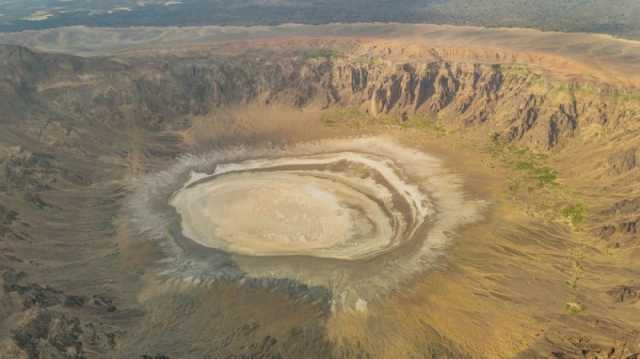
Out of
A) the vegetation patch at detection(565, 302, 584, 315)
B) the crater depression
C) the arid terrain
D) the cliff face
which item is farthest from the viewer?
the cliff face

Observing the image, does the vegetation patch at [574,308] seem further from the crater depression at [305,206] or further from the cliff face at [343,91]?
the cliff face at [343,91]

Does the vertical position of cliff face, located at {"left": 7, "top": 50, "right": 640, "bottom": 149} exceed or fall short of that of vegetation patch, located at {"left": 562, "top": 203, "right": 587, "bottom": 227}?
it exceeds it

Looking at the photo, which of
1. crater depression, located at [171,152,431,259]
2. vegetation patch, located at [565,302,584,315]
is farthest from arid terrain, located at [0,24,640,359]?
crater depression, located at [171,152,431,259]

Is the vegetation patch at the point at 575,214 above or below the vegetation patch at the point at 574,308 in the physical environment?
above

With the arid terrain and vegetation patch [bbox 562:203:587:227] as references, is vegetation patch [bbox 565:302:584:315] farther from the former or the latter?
vegetation patch [bbox 562:203:587:227]

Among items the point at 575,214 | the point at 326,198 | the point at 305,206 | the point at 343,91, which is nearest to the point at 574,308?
the point at 575,214

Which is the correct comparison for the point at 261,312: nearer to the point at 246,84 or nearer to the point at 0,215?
the point at 0,215

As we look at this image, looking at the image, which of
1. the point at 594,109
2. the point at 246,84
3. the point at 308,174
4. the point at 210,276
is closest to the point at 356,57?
the point at 246,84

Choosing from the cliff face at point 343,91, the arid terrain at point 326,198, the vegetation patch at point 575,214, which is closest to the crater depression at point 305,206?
the arid terrain at point 326,198

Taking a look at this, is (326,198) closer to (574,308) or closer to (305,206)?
(305,206)

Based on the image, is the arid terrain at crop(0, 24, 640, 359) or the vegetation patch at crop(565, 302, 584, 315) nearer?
the arid terrain at crop(0, 24, 640, 359)
